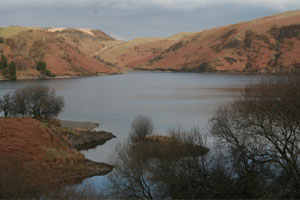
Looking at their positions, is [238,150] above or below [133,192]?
above

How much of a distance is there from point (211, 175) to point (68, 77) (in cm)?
11181

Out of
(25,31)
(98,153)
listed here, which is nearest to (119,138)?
(98,153)

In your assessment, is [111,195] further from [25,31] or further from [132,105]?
[25,31]

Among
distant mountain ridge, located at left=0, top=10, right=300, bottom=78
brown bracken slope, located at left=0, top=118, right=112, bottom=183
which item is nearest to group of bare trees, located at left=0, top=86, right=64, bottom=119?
brown bracken slope, located at left=0, top=118, right=112, bottom=183

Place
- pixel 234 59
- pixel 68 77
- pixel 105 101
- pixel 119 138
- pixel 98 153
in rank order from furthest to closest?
pixel 234 59 < pixel 68 77 < pixel 105 101 < pixel 119 138 < pixel 98 153

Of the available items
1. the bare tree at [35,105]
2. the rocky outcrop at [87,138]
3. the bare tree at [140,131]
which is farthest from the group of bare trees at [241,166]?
the bare tree at [35,105]

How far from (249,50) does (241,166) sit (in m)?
144

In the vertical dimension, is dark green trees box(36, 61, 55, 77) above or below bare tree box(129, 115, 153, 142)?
above

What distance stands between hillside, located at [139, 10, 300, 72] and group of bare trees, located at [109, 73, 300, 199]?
12068 cm

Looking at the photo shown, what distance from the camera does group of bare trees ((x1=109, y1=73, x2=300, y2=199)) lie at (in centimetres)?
1573

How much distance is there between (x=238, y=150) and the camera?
17203mm

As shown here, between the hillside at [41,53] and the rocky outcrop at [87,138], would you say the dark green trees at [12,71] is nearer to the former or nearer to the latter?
the hillside at [41,53]

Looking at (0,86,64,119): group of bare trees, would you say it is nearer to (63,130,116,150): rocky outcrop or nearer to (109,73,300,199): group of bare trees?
(63,130,116,150): rocky outcrop

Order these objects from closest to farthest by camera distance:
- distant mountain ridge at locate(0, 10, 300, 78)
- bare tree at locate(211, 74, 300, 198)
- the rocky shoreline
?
1. bare tree at locate(211, 74, 300, 198)
2. the rocky shoreline
3. distant mountain ridge at locate(0, 10, 300, 78)
